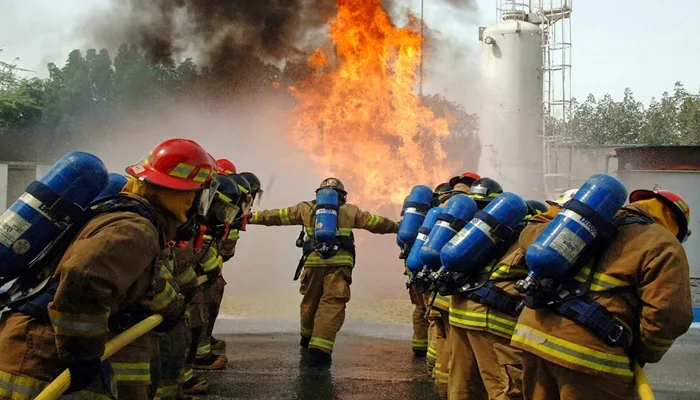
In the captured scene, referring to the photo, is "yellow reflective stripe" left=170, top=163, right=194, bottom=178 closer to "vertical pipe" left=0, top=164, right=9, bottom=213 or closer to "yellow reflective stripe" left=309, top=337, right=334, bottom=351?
"yellow reflective stripe" left=309, top=337, right=334, bottom=351

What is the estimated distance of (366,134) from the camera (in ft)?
51.2

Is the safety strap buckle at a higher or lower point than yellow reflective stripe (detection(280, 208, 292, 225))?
lower

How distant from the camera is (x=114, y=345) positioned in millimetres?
3109

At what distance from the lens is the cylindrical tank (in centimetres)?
1341

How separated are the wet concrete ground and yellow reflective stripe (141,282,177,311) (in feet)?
8.66

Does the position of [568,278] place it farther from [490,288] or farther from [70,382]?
[70,382]

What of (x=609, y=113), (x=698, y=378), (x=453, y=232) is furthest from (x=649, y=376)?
(x=609, y=113)

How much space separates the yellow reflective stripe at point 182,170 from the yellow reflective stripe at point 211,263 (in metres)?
2.59

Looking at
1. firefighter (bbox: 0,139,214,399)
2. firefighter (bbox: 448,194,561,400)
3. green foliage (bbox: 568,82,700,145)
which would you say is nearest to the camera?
firefighter (bbox: 0,139,214,399)

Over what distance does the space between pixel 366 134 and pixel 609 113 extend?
24.8m

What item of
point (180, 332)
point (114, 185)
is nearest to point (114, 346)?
point (114, 185)

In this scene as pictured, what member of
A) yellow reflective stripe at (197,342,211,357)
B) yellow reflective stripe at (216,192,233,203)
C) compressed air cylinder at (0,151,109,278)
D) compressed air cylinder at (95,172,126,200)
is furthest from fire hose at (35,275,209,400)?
yellow reflective stripe at (197,342,211,357)

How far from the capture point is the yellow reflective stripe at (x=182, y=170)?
3336 mm

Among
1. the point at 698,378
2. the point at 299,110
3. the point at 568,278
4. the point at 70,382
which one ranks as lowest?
the point at 698,378
